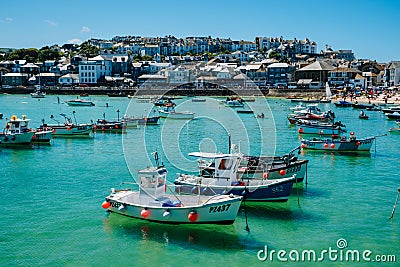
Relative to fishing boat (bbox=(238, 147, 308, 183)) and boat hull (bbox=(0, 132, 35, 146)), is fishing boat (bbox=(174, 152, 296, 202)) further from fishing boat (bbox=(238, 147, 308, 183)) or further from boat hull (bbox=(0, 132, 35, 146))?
boat hull (bbox=(0, 132, 35, 146))

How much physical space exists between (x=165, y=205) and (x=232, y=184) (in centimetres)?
412

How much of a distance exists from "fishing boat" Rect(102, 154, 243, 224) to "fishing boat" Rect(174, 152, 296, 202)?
199 cm

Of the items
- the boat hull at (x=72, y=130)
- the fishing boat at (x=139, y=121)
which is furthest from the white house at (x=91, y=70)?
the boat hull at (x=72, y=130)

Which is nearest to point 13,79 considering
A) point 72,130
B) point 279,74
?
point 279,74

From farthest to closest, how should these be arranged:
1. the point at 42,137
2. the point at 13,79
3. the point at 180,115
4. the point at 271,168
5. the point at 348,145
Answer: the point at 13,79, the point at 180,115, the point at 42,137, the point at 348,145, the point at 271,168

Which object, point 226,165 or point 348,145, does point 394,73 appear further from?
point 226,165

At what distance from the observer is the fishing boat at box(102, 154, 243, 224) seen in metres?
17.1

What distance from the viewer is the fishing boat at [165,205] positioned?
17.1 metres

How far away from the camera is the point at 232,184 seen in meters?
20.6

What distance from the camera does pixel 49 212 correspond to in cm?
2020

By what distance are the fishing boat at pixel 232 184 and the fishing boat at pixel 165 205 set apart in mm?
1989

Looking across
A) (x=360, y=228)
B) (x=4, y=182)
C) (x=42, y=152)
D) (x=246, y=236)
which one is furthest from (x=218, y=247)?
(x=42, y=152)

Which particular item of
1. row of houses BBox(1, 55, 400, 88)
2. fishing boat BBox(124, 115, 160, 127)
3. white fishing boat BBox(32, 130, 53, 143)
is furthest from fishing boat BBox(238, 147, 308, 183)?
row of houses BBox(1, 55, 400, 88)

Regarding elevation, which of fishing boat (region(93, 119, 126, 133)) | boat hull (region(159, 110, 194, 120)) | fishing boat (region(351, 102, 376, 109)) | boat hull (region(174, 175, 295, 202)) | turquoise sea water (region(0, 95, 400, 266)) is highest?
fishing boat (region(351, 102, 376, 109))
